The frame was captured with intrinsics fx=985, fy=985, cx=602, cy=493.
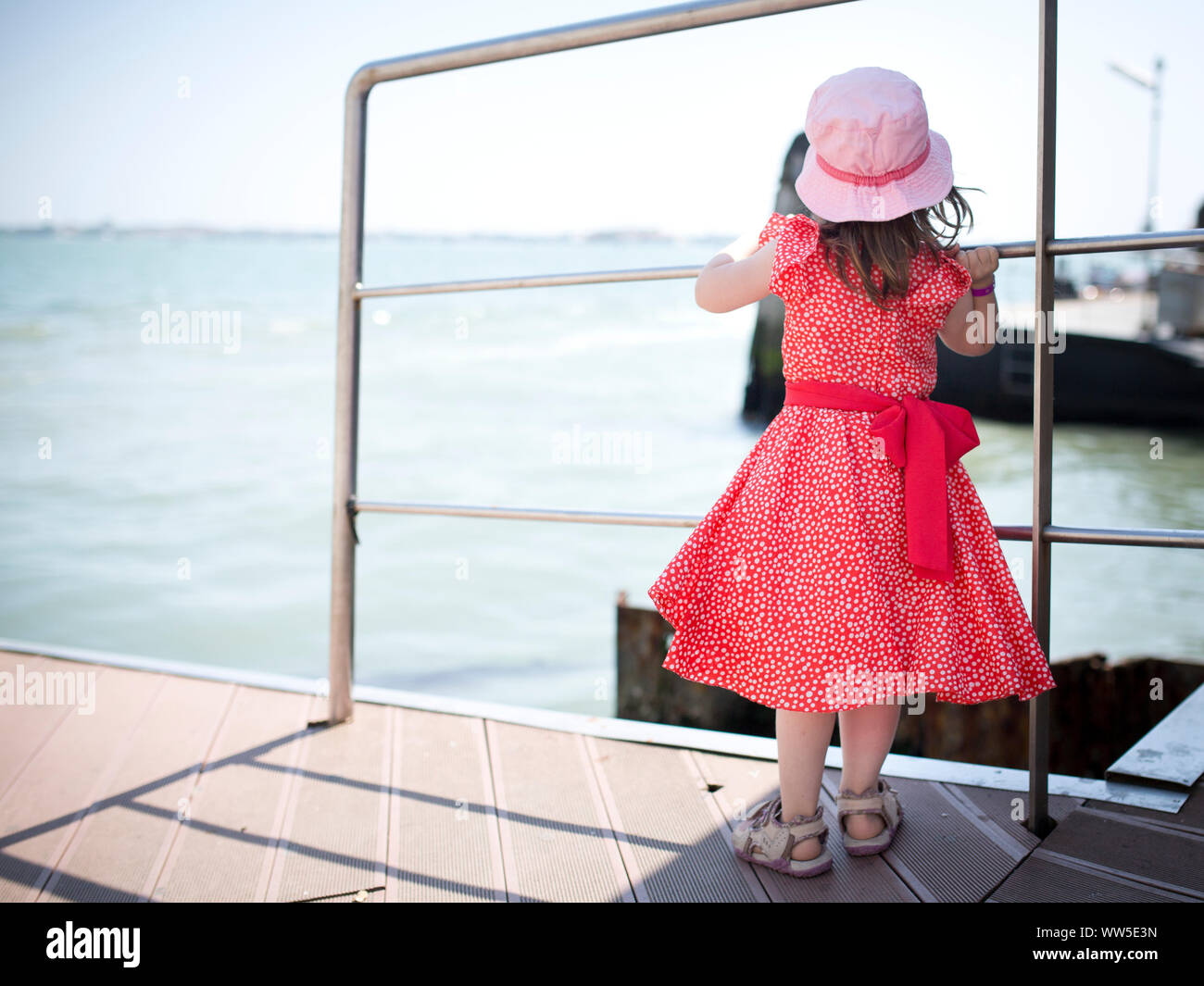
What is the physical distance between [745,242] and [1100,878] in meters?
0.85

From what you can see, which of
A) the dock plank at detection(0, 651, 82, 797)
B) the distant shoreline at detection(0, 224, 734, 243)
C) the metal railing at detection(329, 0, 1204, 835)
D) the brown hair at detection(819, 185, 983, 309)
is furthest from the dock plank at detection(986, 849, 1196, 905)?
the distant shoreline at detection(0, 224, 734, 243)

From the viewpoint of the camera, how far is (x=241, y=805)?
1376 millimetres

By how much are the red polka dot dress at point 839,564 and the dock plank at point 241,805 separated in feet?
1.94

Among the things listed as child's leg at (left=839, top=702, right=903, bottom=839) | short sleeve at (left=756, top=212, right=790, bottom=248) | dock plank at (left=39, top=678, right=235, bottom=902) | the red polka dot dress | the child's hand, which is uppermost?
short sleeve at (left=756, top=212, right=790, bottom=248)

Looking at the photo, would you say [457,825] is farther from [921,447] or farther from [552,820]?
[921,447]

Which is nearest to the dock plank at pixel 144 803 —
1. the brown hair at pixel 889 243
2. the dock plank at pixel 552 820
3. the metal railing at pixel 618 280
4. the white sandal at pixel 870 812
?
the metal railing at pixel 618 280

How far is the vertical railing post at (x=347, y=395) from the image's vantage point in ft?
5.42

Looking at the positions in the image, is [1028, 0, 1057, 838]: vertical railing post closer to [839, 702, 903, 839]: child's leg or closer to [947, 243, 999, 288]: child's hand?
[947, 243, 999, 288]: child's hand

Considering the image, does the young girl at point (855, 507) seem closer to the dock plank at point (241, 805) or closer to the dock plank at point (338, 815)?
the dock plank at point (338, 815)

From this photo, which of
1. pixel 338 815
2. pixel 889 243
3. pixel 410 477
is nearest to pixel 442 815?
pixel 338 815

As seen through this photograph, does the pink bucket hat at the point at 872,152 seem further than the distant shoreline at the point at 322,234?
No

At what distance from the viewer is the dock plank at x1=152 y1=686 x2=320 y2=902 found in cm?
117

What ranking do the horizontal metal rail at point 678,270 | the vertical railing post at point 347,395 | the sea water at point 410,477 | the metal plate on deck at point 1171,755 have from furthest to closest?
1. the sea water at point 410,477
2. the vertical railing post at point 347,395
3. the metal plate on deck at point 1171,755
4. the horizontal metal rail at point 678,270

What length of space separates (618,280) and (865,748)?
690 millimetres
